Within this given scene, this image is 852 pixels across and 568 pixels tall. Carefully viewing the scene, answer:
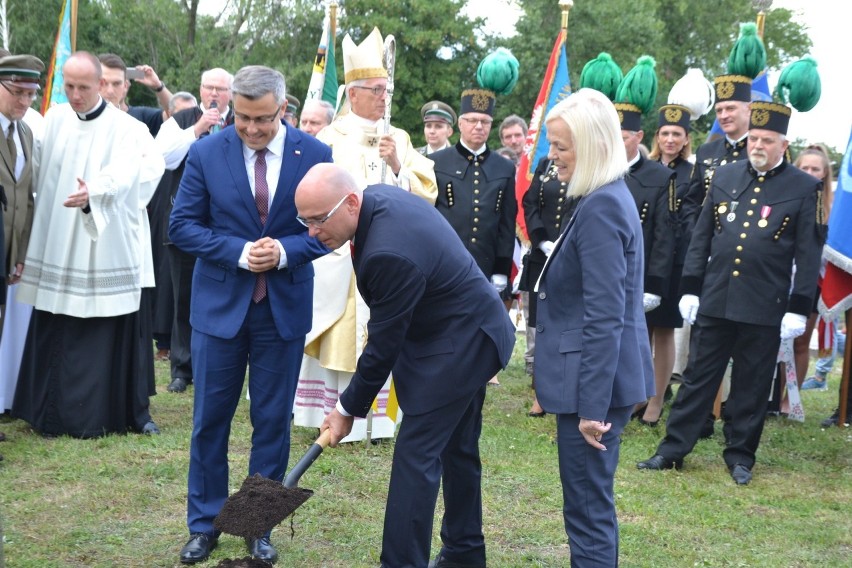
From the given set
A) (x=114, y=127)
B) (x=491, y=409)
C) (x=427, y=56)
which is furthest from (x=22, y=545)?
(x=427, y=56)

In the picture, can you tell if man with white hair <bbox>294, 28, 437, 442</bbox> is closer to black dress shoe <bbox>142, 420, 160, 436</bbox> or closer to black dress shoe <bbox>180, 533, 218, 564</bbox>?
black dress shoe <bbox>142, 420, 160, 436</bbox>

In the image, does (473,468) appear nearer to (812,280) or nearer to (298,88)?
(812,280)

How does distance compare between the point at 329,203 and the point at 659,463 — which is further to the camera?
the point at 659,463

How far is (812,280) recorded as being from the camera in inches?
263

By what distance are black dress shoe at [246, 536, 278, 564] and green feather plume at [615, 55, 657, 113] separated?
4.65 meters

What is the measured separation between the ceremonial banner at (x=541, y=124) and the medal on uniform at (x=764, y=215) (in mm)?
2578

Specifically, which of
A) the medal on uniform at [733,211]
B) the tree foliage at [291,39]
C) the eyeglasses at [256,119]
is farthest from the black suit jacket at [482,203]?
the tree foliage at [291,39]

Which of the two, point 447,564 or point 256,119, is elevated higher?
point 256,119

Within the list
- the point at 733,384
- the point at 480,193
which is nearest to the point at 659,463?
the point at 733,384

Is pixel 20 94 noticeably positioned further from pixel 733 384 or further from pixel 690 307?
pixel 733 384

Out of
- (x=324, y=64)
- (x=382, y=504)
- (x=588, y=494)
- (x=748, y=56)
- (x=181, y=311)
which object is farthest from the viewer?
(x=324, y=64)

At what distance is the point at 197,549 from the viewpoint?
194 inches

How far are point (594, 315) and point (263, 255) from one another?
1.59 meters

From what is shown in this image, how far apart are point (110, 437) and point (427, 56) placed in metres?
26.4
